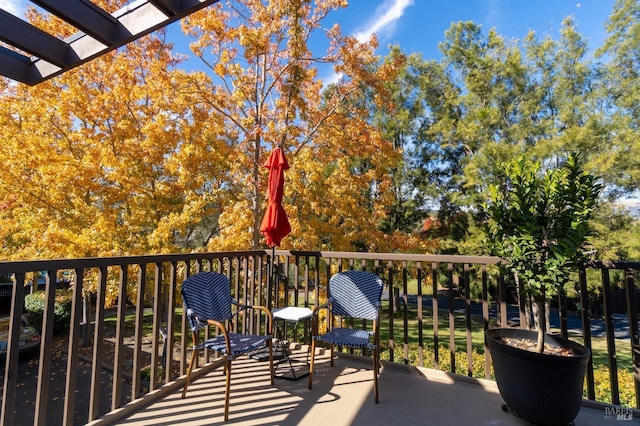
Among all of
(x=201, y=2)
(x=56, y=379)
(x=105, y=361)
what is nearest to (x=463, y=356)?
(x=201, y=2)

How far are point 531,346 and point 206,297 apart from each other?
8.39 ft

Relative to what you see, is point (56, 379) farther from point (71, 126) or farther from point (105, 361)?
point (71, 126)

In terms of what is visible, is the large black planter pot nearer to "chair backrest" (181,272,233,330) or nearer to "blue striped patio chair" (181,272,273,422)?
"blue striped patio chair" (181,272,273,422)

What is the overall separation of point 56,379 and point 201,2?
10.6 m

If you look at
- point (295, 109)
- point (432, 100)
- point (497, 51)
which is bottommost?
point (295, 109)

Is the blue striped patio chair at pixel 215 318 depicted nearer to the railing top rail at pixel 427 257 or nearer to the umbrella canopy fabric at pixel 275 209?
the umbrella canopy fabric at pixel 275 209

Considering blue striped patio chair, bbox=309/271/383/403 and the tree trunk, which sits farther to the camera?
blue striped patio chair, bbox=309/271/383/403

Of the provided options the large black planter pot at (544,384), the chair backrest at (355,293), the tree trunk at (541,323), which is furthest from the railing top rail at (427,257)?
the large black planter pot at (544,384)

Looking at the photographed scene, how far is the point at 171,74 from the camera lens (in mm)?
6590

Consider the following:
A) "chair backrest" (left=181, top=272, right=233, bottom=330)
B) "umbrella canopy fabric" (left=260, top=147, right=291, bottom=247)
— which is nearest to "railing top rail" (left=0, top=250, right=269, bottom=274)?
"chair backrest" (left=181, top=272, right=233, bottom=330)

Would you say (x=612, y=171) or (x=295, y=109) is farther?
(x=612, y=171)

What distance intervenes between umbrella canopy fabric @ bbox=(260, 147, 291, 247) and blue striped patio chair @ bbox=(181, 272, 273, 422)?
2.06ft

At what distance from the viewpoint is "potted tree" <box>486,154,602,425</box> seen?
1961 millimetres

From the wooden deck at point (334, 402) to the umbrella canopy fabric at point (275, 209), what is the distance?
1.31 m
